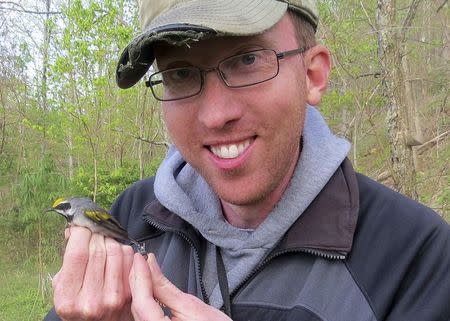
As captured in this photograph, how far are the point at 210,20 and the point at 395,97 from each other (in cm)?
485

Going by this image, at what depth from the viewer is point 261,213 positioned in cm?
184

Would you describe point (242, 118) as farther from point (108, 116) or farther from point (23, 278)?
point (23, 278)

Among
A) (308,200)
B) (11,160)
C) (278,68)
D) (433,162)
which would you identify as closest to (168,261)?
(308,200)

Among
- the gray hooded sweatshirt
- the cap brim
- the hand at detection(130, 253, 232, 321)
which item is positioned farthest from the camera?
the gray hooded sweatshirt

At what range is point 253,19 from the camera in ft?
4.94

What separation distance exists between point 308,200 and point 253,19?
26.0 inches

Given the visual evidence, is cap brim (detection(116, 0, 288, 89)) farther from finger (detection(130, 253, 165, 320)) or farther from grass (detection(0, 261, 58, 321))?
grass (detection(0, 261, 58, 321))

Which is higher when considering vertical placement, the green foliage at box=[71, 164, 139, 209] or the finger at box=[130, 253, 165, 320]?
the finger at box=[130, 253, 165, 320]

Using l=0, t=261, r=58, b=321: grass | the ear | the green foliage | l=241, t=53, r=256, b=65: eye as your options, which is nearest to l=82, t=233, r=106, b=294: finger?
l=241, t=53, r=256, b=65: eye

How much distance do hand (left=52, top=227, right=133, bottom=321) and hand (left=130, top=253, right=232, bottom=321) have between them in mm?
118

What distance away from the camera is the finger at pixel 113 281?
5.09 feet

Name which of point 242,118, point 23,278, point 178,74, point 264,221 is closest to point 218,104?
point 242,118

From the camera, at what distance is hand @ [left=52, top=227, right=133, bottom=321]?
60.4 inches

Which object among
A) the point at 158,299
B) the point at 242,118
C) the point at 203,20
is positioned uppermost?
the point at 203,20
